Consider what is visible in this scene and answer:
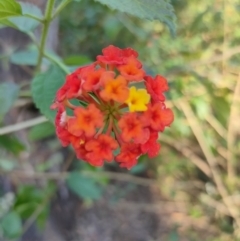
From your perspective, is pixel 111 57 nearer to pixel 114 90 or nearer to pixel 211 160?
pixel 114 90

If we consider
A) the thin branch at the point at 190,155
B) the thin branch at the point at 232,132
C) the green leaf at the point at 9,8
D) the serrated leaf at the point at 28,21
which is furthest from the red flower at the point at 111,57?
the thin branch at the point at 190,155

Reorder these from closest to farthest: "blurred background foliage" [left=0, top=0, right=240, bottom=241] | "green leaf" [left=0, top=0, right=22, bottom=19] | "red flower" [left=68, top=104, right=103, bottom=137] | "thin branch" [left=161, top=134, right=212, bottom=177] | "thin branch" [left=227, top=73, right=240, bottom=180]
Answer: "red flower" [left=68, top=104, right=103, bottom=137]
"green leaf" [left=0, top=0, right=22, bottom=19]
"blurred background foliage" [left=0, top=0, right=240, bottom=241]
"thin branch" [left=227, top=73, right=240, bottom=180]
"thin branch" [left=161, top=134, right=212, bottom=177]

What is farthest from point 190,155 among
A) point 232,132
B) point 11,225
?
point 11,225

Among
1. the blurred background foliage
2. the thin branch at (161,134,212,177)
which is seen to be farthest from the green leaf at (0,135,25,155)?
the thin branch at (161,134,212,177)

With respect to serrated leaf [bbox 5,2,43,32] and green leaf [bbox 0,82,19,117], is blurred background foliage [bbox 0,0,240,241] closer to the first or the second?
green leaf [bbox 0,82,19,117]

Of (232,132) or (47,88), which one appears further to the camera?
(232,132)

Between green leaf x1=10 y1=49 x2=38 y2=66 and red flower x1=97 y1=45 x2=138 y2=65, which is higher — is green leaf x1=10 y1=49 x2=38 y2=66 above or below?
below

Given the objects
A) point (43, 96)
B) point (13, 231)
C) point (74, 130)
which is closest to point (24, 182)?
point (13, 231)

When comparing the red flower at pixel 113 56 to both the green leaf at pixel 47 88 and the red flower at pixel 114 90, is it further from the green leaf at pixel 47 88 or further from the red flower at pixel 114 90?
the green leaf at pixel 47 88
